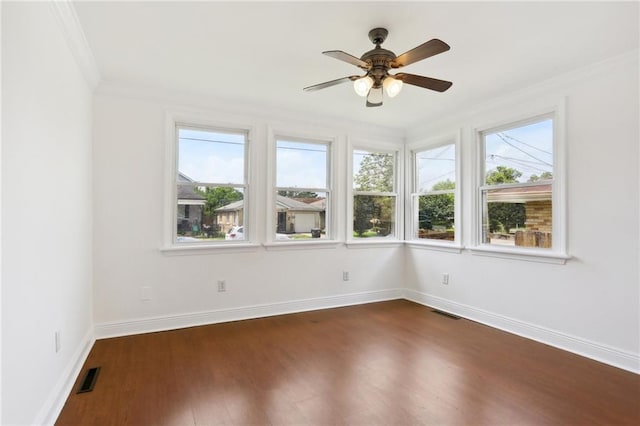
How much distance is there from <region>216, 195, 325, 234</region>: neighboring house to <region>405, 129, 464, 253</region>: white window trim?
1327mm

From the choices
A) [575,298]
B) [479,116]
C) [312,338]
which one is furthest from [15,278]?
[479,116]

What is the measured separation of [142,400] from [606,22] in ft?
12.9

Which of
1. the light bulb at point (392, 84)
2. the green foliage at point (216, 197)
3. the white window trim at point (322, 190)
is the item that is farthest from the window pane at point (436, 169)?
the green foliage at point (216, 197)

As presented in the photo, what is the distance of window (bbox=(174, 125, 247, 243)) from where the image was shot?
3.67 metres

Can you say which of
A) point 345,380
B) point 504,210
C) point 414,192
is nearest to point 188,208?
point 345,380

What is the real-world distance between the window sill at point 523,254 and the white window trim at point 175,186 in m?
2.56

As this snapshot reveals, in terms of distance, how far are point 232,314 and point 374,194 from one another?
8.07ft

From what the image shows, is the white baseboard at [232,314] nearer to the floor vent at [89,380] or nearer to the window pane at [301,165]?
the floor vent at [89,380]

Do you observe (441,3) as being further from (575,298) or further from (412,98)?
(575,298)

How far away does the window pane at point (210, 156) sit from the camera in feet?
12.1

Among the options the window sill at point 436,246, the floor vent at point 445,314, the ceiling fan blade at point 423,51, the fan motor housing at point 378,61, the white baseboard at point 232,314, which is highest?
Answer: the fan motor housing at point 378,61

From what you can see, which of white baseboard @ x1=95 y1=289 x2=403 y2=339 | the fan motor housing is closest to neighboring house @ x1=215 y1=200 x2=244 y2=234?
white baseboard @ x1=95 y1=289 x2=403 y2=339

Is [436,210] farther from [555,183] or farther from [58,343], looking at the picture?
[58,343]

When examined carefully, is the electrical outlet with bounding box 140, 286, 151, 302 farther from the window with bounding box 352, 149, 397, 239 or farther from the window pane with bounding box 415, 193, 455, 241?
the window pane with bounding box 415, 193, 455, 241
